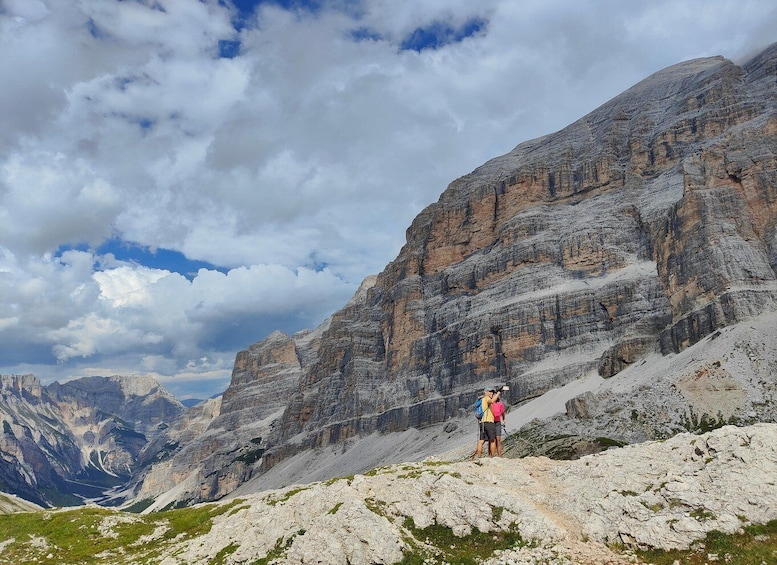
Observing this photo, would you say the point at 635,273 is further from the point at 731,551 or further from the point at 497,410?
the point at 731,551

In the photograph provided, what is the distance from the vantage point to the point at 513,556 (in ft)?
86.3

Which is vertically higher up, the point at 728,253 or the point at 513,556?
the point at 728,253

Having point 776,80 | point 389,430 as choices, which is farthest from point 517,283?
point 776,80

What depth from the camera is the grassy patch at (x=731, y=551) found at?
22.7 metres

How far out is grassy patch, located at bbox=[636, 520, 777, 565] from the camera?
894 inches

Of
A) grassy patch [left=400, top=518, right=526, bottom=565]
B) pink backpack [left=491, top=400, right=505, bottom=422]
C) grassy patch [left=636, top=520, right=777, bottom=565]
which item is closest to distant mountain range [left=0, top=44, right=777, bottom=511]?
pink backpack [left=491, top=400, right=505, bottom=422]

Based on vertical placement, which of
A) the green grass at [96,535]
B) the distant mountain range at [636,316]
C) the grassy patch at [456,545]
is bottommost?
the green grass at [96,535]

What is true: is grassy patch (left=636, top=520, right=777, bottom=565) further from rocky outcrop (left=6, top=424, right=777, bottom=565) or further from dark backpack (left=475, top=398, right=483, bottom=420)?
dark backpack (left=475, top=398, right=483, bottom=420)

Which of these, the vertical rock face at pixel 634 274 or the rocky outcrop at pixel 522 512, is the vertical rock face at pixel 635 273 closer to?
the vertical rock face at pixel 634 274

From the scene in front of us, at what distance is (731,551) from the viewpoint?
2331 cm

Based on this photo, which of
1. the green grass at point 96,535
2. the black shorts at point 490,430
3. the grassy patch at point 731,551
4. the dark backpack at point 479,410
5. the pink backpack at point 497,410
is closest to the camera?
the grassy patch at point 731,551

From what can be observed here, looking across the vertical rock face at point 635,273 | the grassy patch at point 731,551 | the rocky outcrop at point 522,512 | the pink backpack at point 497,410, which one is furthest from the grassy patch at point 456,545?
the vertical rock face at point 635,273

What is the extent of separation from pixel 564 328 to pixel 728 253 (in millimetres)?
50567

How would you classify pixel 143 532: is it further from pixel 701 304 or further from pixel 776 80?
pixel 776 80
